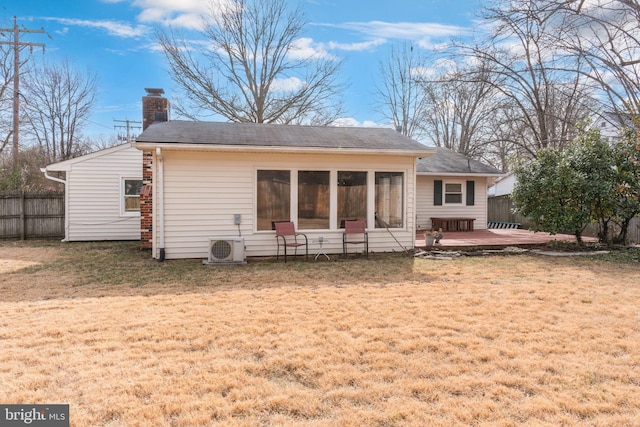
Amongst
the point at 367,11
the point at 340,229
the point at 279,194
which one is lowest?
the point at 340,229

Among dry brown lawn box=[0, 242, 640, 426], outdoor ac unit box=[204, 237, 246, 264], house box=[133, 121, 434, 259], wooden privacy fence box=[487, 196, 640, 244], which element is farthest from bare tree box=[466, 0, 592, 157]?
outdoor ac unit box=[204, 237, 246, 264]

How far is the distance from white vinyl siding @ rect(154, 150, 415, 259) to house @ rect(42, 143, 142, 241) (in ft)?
16.7

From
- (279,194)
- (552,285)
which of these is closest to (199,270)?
(279,194)

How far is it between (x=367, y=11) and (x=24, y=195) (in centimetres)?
1250

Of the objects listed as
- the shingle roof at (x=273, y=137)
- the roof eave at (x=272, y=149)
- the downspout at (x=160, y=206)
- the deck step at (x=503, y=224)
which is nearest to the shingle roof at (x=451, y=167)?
the deck step at (x=503, y=224)

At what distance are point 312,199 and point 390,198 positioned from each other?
186 cm

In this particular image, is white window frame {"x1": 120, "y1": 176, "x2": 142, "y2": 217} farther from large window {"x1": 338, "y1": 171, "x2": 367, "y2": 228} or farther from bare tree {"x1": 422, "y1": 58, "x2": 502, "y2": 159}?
bare tree {"x1": 422, "y1": 58, "x2": 502, "y2": 159}

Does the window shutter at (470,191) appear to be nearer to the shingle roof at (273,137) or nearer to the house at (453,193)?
the house at (453,193)

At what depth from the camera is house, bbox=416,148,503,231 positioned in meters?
14.2

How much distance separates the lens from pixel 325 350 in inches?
130

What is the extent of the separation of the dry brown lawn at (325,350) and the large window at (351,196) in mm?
2698

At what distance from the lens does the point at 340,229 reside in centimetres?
886

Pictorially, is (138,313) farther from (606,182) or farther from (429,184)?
(429,184)

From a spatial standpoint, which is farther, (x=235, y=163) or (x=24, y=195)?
(x=24, y=195)
